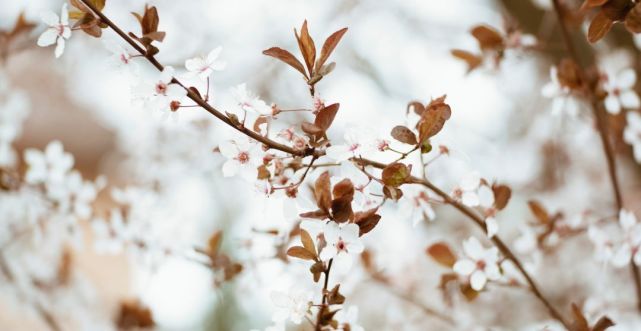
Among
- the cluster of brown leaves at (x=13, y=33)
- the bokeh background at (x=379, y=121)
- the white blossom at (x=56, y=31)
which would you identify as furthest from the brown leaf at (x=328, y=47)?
the cluster of brown leaves at (x=13, y=33)

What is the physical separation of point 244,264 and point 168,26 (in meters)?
1.30

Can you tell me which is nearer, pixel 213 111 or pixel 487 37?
pixel 213 111

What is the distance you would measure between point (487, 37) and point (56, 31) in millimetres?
523

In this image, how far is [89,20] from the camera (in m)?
0.53

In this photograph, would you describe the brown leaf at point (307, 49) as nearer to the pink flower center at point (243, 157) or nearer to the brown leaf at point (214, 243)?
the pink flower center at point (243, 157)

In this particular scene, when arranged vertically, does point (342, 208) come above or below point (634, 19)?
below

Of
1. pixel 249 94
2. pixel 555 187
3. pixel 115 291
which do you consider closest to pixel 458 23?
pixel 555 187

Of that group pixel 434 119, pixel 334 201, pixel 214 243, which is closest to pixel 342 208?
pixel 334 201

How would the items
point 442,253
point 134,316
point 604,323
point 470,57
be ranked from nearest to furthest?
point 604,323 → point 442,253 → point 470,57 → point 134,316

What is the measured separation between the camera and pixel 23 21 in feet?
3.09

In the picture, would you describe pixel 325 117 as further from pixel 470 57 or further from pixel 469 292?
pixel 470 57

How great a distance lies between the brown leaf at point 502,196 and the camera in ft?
2.17

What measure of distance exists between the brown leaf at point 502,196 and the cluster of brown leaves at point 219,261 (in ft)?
1.07

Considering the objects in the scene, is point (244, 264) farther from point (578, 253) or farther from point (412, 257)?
point (578, 253)
